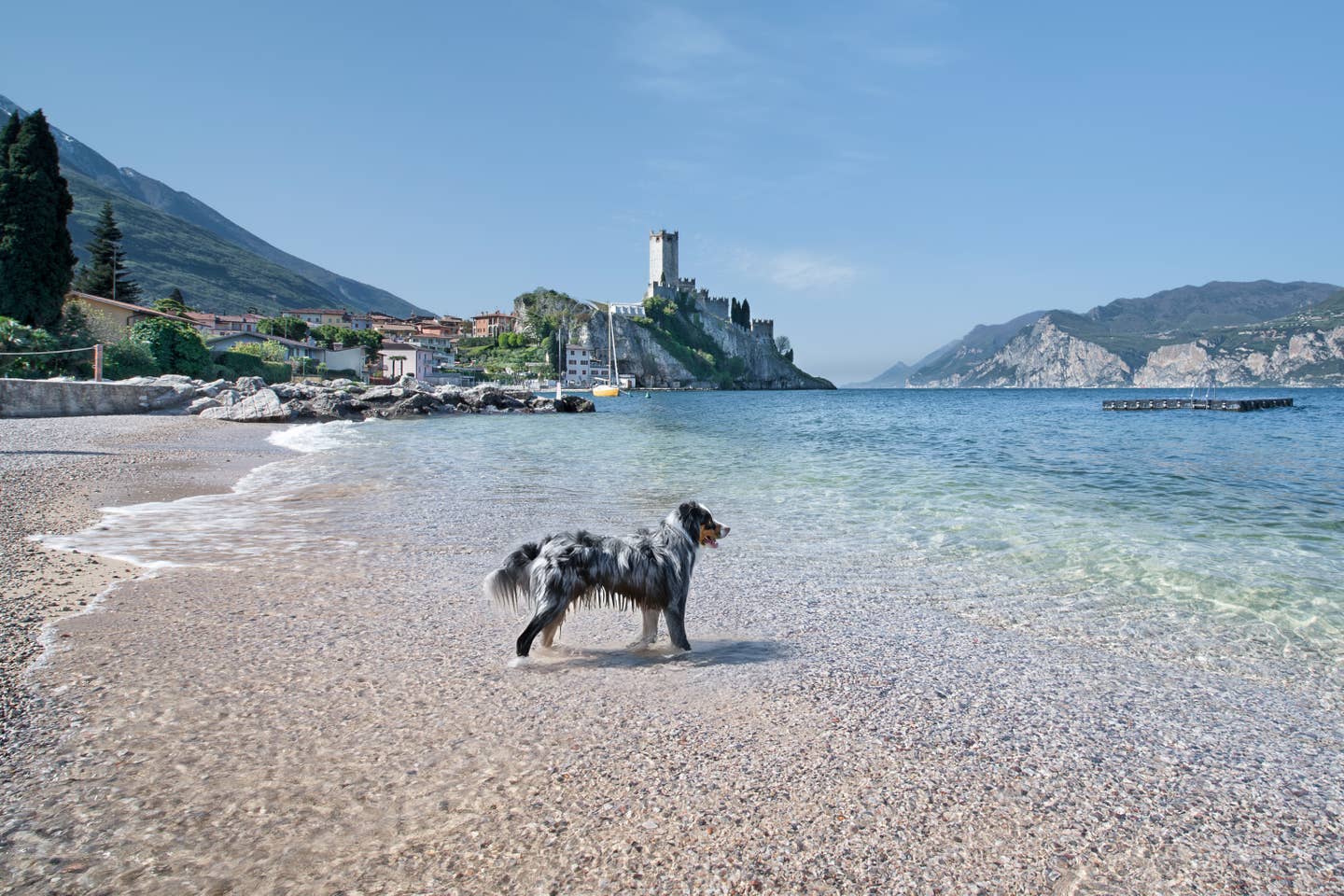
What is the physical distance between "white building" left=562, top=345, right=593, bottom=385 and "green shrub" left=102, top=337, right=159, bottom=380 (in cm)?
9888

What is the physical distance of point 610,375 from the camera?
459 ft

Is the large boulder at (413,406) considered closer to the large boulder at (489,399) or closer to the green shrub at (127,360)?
the large boulder at (489,399)

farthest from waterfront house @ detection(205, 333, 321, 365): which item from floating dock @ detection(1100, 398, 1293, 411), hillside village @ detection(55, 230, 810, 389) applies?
floating dock @ detection(1100, 398, 1293, 411)

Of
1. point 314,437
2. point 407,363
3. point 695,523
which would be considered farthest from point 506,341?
point 695,523

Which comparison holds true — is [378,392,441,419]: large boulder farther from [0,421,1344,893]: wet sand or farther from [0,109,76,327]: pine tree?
[0,421,1344,893]: wet sand

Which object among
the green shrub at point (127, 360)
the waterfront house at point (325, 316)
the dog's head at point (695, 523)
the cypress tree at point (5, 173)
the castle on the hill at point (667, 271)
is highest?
the castle on the hill at point (667, 271)

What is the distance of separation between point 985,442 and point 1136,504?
17.0 meters

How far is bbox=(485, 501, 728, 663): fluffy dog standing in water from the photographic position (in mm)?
4742

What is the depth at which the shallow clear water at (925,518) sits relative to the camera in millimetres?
7203

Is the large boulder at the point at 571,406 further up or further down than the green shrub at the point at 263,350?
further down

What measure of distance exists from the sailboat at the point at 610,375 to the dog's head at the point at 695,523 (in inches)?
3615

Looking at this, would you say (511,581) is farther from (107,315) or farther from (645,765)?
(107,315)

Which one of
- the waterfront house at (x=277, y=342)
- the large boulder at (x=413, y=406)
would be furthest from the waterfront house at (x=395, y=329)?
the large boulder at (x=413, y=406)

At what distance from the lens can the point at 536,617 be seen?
4.74 metres
